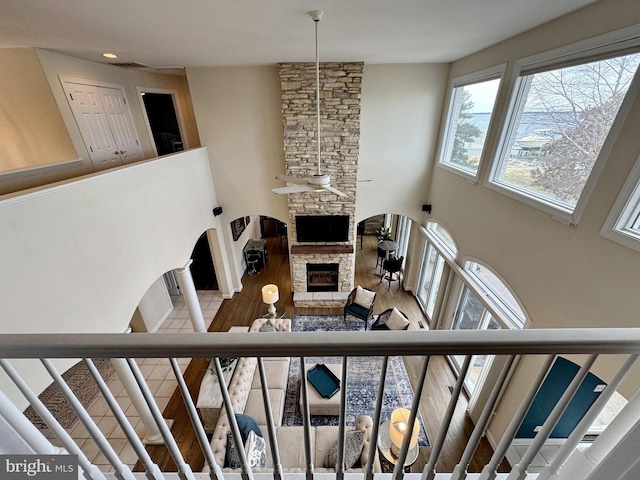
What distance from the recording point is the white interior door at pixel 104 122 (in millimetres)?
4066

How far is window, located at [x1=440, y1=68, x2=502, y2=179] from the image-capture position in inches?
148

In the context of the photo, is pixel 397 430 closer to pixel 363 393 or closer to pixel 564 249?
pixel 363 393

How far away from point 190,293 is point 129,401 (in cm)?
180

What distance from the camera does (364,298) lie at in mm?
5633

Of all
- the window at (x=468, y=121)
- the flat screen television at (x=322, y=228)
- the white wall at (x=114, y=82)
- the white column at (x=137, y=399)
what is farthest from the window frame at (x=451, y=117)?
the white wall at (x=114, y=82)

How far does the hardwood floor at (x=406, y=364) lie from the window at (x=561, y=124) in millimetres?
2172

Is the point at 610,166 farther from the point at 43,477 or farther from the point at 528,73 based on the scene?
the point at 43,477

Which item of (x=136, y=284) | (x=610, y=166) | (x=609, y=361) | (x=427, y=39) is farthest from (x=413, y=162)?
(x=136, y=284)

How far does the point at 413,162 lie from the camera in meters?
5.55

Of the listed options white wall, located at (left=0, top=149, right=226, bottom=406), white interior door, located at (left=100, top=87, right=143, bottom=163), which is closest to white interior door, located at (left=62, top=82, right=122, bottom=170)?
white interior door, located at (left=100, top=87, right=143, bottom=163)

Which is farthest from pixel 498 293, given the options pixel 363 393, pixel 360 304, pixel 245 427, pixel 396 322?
pixel 245 427

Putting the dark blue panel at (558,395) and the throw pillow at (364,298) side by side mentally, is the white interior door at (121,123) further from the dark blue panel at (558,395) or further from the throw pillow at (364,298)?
the dark blue panel at (558,395)

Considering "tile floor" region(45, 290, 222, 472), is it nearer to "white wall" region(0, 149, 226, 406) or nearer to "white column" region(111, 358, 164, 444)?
"white column" region(111, 358, 164, 444)

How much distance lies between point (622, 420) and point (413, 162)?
5279 millimetres
